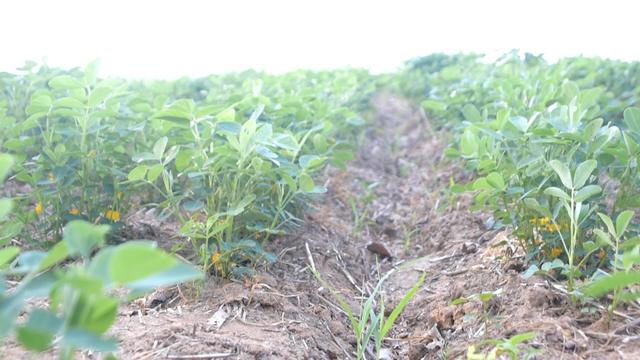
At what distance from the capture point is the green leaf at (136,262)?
75cm

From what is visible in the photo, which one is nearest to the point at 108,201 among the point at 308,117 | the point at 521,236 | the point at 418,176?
the point at 308,117

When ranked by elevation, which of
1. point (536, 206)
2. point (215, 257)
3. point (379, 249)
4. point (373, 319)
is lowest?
point (379, 249)

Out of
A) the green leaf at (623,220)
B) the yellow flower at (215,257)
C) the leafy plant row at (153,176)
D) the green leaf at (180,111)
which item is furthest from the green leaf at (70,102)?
the green leaf at (623,220)

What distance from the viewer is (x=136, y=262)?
0.76 m

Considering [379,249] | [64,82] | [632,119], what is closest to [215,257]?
[64,82]

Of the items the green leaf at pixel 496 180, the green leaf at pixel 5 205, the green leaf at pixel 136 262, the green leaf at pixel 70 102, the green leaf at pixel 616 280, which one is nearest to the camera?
the green leaf at pixel 136 262

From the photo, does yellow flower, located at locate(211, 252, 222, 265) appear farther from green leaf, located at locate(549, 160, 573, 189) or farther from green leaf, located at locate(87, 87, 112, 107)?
green leaf, located at locate(549, 160, 573, 189)

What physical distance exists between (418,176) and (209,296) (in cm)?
223

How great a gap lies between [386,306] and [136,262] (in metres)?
1.46

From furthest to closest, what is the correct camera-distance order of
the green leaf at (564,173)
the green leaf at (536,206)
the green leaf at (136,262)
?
the green leaf at (536,206) → the green leaf at (564,173) → the green leaf at (136,262)

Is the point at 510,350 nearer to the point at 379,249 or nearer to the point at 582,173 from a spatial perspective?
the point at 582,173

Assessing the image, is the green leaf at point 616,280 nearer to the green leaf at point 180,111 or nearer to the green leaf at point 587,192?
the green leaf at point 587,192

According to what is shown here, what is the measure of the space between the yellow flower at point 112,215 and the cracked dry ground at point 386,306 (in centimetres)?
45

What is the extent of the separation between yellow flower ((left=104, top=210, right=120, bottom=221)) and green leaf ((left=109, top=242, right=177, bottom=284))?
139cm
